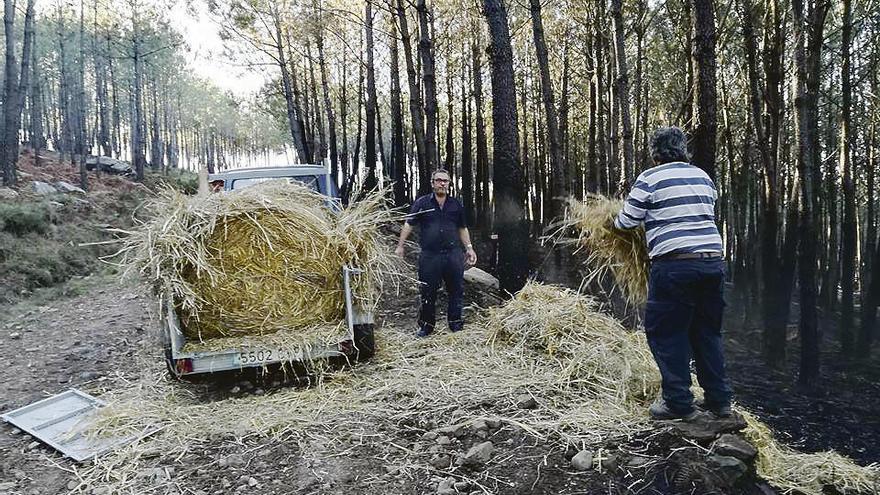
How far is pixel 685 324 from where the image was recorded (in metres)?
3.87

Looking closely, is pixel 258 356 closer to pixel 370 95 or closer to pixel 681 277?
pixel 681 277

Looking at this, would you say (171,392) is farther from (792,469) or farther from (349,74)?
(349,74)

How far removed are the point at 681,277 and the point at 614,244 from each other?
3.46ft

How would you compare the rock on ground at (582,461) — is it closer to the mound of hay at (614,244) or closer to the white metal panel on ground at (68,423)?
the mound of hay at (614,244)

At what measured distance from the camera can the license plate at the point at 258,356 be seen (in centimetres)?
493

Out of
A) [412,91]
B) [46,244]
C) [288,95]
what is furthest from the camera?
[288,95]

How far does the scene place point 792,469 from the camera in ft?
13.8

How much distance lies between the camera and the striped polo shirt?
3.84 m

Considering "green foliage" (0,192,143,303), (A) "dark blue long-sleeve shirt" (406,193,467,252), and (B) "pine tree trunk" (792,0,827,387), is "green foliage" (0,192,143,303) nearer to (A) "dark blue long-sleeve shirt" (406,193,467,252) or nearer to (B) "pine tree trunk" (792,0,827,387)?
(A) "dark blue long-sleeve shirt" (406,193,467,252)

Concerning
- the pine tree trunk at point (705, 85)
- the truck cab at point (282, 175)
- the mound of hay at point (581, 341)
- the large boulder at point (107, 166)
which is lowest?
the mound of hay at point (581, 341)

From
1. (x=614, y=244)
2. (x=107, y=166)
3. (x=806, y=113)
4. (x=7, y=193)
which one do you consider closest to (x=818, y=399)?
(x=614, y=244)

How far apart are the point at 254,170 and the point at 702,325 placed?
6328 mm

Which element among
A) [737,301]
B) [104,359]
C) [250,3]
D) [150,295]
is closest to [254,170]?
[104,359]

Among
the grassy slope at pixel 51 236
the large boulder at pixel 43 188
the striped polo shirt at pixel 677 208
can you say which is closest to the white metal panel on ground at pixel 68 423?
the grassy slope at pixel 51 236
